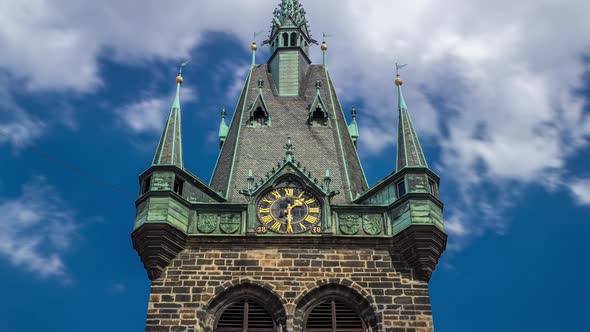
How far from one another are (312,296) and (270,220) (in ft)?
7.91

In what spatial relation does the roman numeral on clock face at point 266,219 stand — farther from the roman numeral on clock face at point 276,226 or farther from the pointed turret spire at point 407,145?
the pointed turret spire at point 407,145

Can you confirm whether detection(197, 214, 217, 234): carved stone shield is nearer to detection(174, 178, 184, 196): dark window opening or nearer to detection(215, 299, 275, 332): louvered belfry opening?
detection(174, 178, 184, 196): dark window opening

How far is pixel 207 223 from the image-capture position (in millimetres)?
24625

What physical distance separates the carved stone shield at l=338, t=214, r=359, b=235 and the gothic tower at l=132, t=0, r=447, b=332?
0.03 m

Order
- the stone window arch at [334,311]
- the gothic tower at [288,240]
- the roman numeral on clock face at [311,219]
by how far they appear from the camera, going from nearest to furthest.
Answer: the stone window arch at [334,311] → the gothic tower at [288,240] → the roman numeral on clock face at [311,219]

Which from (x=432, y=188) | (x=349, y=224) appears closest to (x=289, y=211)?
(x=349, y=224)

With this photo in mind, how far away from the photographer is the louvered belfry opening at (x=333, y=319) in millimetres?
22750

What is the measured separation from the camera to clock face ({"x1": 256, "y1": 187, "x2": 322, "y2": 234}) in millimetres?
24531

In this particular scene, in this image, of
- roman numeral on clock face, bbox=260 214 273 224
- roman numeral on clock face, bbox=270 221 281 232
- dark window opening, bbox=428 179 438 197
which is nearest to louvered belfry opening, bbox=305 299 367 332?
roman numeral on clock face, bbox=270 221 281 232

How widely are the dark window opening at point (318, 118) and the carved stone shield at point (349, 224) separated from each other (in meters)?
5.11

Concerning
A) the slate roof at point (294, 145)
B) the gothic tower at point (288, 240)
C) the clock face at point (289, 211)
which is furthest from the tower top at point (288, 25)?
the clock face at point (289, 211)

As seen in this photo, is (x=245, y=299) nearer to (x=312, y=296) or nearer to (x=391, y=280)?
(x=312, y=296)

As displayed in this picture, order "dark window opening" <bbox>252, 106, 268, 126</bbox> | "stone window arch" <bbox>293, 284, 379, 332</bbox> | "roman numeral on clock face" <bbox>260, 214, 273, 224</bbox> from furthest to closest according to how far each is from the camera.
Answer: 1. "dark window opening" <bbox>252, 106, 268, 126</bbox>
2. "roman numeral on clock face" <bbox>260, 214, 273, 224</bbox>
3. "stone window arch" <bbox>293, 284, 379, 332</bbox>

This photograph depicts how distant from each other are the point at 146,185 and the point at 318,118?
6248mm
